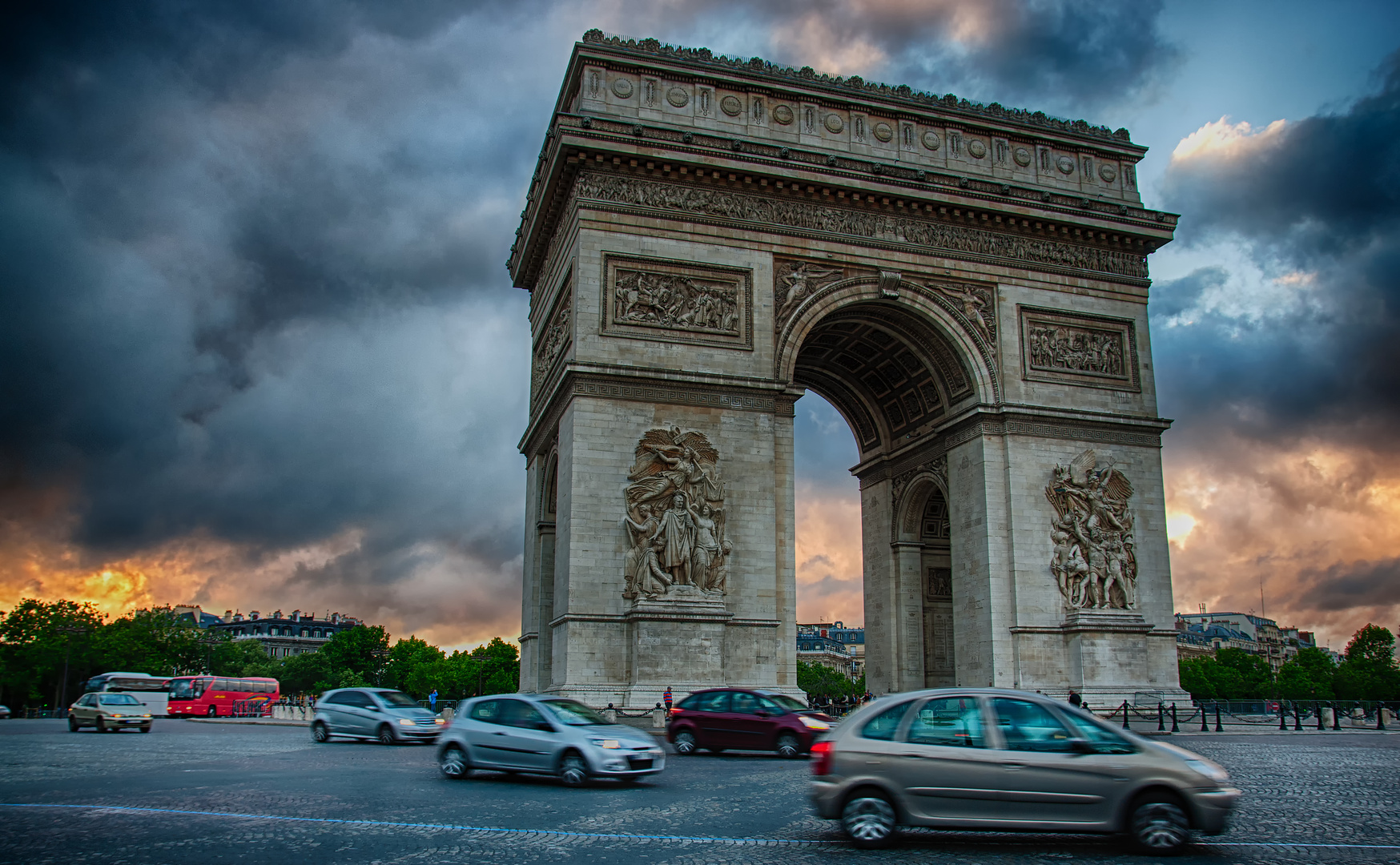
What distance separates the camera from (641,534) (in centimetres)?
2647

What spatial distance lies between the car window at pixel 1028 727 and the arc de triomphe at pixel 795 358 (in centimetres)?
1656

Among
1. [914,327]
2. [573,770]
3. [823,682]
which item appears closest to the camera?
[573,770]

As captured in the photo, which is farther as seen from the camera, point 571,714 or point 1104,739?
point 571,714

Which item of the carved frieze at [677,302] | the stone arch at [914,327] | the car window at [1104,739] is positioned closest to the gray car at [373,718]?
the carved frieze at [677,302]

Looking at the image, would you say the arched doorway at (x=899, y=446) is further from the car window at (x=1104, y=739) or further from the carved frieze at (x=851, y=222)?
the car window at (x=1104, y=739)

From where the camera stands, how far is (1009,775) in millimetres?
9055

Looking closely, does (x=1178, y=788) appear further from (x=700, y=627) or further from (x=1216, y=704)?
(x=1216, y=704)

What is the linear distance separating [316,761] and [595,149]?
16493 millimetres

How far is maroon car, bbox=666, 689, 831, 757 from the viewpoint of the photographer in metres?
19.9

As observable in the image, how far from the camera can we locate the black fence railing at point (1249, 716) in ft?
92.3

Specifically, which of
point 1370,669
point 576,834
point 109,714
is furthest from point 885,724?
point 1370,669

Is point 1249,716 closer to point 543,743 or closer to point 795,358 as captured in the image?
point 795,358

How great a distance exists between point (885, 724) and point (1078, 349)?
81.0ft

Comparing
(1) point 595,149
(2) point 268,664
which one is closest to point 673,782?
(1) point 595,149
